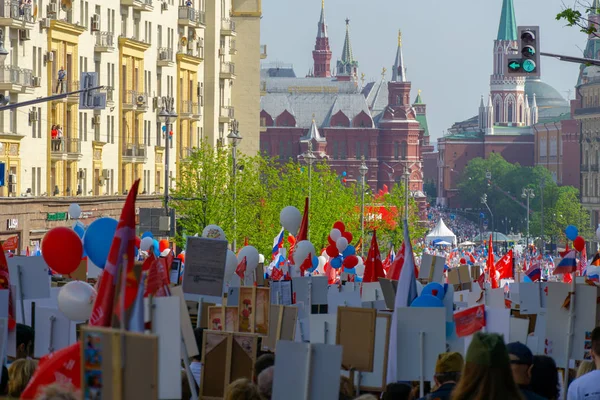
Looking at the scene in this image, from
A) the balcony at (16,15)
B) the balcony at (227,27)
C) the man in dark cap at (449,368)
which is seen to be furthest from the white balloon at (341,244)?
the balcony at (227,27)

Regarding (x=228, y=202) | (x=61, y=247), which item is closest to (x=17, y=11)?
(x=228, y=202)

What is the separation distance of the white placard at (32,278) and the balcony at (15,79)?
3187 centimetres

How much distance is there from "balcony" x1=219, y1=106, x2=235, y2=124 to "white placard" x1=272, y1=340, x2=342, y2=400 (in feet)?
221

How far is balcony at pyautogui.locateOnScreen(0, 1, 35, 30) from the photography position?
47406 mm

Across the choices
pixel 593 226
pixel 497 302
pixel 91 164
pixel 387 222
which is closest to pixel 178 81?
pixel 91 164

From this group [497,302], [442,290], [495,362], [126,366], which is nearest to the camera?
[126,366]

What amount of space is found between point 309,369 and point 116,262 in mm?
2145

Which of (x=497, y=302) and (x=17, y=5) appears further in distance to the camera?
(x=17, y=5)

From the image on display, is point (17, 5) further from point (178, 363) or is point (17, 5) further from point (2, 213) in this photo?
point (178, 363)

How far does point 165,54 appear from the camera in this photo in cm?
6725

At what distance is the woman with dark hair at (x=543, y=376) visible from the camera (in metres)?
10.3

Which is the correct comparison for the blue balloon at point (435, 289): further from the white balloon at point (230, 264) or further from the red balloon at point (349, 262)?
the red balloon at point (349, 262)

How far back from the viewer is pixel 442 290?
581 inches

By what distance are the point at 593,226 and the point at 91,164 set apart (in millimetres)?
99875
